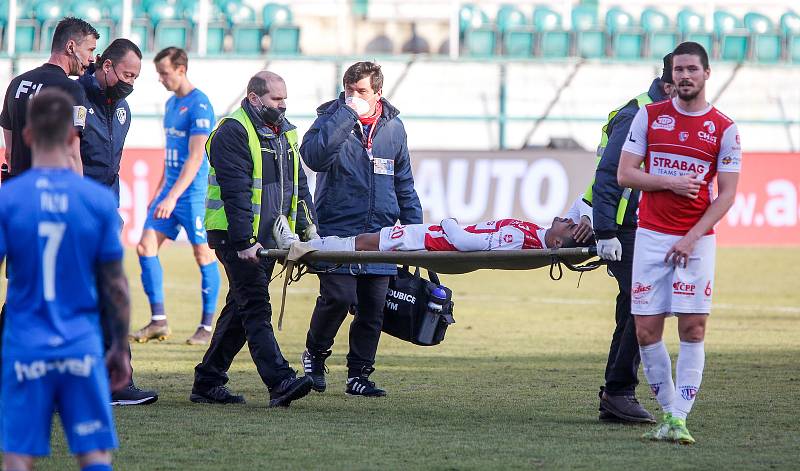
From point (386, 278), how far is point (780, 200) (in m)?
14.0

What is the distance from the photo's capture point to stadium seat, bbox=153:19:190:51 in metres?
25.6

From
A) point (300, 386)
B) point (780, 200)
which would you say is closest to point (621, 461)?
point (300, 386)

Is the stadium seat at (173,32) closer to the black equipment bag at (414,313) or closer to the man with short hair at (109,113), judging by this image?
the black equipment bag at (414,313)

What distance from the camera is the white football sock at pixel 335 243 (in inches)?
313

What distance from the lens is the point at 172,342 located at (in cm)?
1120

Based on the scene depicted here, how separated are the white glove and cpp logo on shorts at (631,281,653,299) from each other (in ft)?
1.27

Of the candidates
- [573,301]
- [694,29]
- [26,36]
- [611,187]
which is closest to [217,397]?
[611,187]

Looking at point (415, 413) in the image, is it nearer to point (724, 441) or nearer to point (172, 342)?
point (724, 441)

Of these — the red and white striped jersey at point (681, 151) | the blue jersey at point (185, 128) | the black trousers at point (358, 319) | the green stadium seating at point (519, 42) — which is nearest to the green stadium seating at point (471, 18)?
the green stadium seating at point (519, 42)

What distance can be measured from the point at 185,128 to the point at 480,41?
15.9 meters

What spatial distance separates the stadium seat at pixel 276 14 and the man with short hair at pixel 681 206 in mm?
20467

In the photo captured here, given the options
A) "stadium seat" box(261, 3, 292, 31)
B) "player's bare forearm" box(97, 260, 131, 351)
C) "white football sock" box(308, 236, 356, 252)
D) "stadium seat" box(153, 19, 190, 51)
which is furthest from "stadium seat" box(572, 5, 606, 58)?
"player's bare forearm" box(97, 260, 131, 351)

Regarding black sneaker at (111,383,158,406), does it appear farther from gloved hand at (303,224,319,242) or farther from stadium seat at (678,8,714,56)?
stadium seat at (678,8,714,56)

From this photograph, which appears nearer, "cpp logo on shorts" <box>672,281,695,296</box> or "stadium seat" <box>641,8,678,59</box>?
"cpp logo on shorts" <box>672,281,695,296</box>
